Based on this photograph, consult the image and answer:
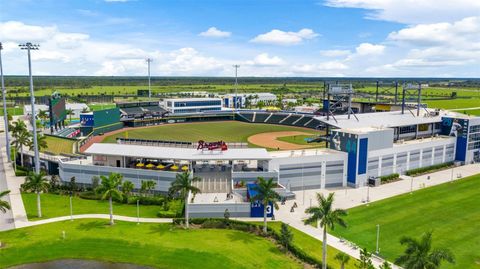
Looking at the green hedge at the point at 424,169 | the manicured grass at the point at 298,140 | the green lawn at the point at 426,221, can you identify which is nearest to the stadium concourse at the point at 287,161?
the green hedge at the point at 424,169

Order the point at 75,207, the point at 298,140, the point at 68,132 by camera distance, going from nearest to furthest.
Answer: the point at 75,207 → the point at 68,132 → the point at 298,140

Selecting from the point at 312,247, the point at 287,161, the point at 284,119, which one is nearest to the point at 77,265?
the point at 312,247

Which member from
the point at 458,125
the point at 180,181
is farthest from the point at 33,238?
the point at 458,125

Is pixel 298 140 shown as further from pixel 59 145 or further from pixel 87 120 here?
pixel 87 120

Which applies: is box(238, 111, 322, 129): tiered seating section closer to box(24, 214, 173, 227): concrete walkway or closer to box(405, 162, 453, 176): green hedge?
box(405, 162, 453, 176): green hedge

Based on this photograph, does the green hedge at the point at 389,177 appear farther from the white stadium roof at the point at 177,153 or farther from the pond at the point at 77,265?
the pond at the point at 77,265

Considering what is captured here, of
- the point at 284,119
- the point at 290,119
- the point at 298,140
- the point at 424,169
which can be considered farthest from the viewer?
the point at 284,119
